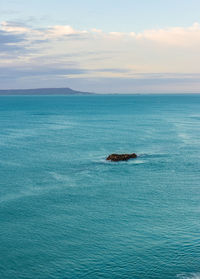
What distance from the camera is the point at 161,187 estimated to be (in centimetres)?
6644

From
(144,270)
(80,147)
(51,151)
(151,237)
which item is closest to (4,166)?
(51,151)

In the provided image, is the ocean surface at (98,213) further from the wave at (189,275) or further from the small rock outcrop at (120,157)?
the small rock outcrop at (120,157)

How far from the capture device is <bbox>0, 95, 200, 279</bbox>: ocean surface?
40531 mm

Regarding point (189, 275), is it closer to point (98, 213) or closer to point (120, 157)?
point (98, 213)

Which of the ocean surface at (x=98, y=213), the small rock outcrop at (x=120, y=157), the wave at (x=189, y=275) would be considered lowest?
the wave at (x=189, y=275)

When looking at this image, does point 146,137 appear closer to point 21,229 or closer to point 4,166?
point 4,166

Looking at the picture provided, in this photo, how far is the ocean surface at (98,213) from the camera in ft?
133

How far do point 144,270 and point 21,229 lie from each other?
18789 mm

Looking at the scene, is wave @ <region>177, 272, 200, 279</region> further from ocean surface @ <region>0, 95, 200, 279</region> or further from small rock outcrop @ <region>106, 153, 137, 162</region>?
small rock outcrop @ <region>106, 153, 137, 162</region>

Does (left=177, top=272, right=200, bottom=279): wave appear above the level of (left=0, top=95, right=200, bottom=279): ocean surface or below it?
below

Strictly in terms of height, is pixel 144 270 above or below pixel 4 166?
below

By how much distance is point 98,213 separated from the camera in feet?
179

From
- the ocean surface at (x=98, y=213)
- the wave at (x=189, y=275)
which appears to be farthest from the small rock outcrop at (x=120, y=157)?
the wave at (x=189, y=275)

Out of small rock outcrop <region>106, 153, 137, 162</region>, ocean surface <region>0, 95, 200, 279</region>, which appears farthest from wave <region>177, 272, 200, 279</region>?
small rock outcrop <region>106, 153, 137, 162</region>
